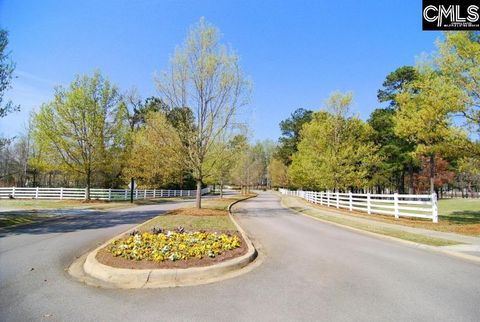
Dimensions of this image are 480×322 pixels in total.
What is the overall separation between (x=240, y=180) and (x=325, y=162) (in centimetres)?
3094

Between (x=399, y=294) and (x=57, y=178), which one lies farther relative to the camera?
(x=57, y=178)

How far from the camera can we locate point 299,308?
5.20 meters

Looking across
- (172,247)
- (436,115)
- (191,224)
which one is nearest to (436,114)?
(436,115)

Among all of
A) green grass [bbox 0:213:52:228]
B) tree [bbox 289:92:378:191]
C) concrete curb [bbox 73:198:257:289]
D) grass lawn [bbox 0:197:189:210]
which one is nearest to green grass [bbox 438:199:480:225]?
tree [bbox 289:92:378:191]

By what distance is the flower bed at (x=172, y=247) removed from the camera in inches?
301

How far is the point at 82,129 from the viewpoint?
31.0 m

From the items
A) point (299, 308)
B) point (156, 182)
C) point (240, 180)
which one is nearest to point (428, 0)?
point (299, 308)

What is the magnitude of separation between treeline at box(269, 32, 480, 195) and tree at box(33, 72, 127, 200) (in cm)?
1926

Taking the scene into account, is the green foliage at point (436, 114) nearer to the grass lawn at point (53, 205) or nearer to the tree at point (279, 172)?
the grass lawn at point (53, 205)

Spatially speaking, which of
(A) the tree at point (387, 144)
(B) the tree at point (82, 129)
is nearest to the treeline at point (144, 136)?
(B) the tree at point (82, 129)

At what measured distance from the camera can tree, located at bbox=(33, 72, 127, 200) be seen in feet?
98.8

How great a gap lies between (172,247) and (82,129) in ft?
85.5

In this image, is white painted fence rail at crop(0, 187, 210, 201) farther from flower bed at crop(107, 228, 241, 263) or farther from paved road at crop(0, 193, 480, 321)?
paved road at crop(0, 193, 480, 321)

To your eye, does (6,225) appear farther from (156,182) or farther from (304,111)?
(304,111)
